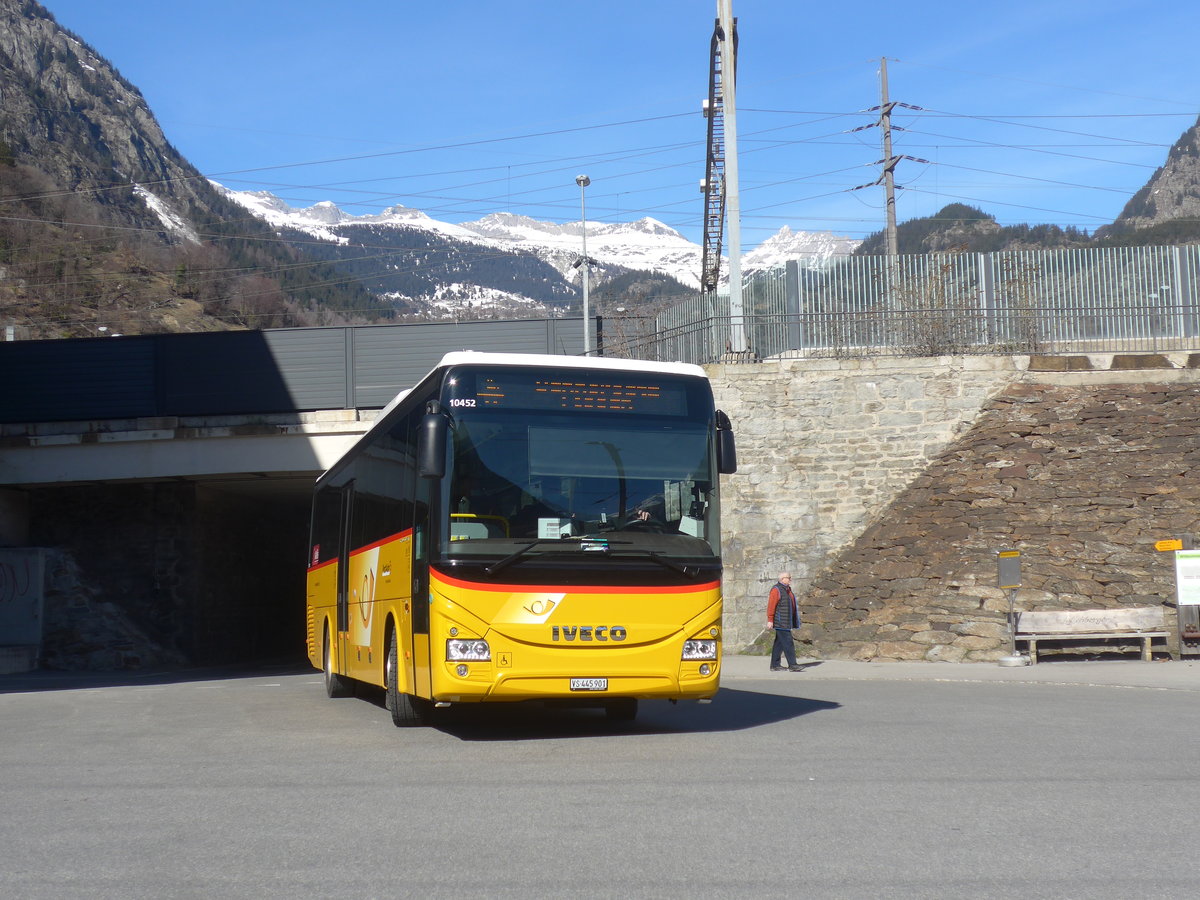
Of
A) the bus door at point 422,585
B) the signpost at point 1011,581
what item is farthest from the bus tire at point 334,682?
the signpost at point 1011,581

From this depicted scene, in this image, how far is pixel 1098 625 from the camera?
19062mm

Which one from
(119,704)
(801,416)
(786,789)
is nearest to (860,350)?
(801,416)

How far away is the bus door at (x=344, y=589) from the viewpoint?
49.2ft

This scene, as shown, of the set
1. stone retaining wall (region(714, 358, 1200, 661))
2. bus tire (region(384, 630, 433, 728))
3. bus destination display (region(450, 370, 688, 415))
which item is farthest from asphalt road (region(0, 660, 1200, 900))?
stone retaining wall (region(714, 358, 1200, 661))

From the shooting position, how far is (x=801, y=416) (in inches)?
965

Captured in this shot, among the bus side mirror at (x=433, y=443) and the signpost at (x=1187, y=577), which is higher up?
the bus side mirror at (x=433, y=443)

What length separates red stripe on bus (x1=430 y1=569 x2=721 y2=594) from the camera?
1014 centimetres

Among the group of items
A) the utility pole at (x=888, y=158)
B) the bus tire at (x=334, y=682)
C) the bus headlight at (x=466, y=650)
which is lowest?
the bus tire at (x=334, y=682)

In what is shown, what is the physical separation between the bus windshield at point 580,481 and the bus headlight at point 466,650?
71cm

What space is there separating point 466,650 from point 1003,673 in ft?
34.9

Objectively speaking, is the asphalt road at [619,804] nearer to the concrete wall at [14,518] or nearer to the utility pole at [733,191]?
the utility pole at [733,191]

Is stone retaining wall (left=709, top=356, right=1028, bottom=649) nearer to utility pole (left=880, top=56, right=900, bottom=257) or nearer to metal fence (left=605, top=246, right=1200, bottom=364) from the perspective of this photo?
metal fence (left=605, top=246, right=1200, bottom=364)

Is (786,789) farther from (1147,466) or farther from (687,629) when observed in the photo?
(1147,466)

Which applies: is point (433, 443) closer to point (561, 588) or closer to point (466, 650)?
point (561, 588)
